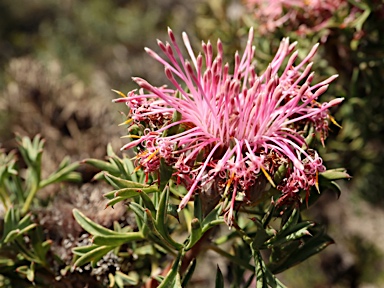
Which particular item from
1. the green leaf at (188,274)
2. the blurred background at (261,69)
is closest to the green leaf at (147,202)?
the green leaf at (188,274)

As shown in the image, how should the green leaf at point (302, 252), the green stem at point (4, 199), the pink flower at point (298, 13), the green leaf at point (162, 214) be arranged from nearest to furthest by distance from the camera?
1. the green leaf at point (162, 214)
2. the green leaf at point (302, 252)
3. the green stem at point (4, 199)
4. the pink flower at point (298, 13)

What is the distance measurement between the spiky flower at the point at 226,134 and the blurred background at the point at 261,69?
328 millimetres

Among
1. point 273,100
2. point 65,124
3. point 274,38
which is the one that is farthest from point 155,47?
point 273,100

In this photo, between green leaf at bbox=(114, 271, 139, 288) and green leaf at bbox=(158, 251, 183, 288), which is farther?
green leaf at bbox=(114, 271, 139, 288)

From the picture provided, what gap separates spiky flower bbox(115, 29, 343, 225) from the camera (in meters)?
0.72

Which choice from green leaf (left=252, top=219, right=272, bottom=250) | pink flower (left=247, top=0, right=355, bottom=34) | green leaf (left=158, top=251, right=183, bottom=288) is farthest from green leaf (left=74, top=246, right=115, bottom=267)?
pink flower (left=247, top=0, right=355, bottom=34)

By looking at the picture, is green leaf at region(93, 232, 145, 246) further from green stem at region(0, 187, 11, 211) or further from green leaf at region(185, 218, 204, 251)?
green stem at region(0, 187, 11, 211)

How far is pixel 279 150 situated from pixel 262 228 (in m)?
0.13

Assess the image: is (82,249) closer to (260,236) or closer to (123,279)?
(123,279)

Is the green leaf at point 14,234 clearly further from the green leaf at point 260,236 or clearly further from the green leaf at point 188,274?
the green leaf at point 260,236

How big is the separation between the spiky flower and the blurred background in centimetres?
33

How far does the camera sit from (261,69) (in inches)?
44.1

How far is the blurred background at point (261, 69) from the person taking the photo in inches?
43.6

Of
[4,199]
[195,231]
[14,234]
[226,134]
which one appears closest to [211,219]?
[195,231]
